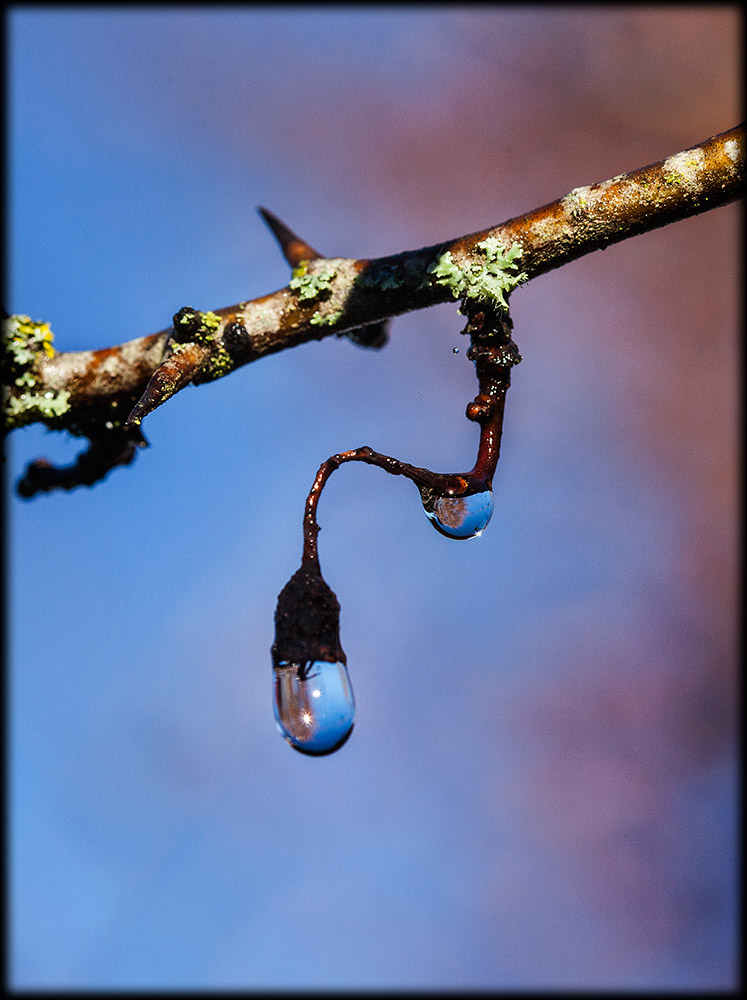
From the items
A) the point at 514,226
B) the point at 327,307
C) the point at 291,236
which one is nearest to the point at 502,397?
the point at 514,226

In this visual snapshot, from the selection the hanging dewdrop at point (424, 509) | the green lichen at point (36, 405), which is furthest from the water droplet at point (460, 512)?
the green lichen at point (36, 405)

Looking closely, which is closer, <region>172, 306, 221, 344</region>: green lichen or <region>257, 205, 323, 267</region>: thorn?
<region>172, 306, 221, 344</region>: green lichen

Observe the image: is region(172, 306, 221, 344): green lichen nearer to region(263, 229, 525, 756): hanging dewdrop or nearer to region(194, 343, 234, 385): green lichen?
region(194, 343, 234, 385): green lichen

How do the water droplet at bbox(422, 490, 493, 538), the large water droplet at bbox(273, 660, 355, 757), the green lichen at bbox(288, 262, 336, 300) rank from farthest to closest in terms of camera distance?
the green lichen at bbox(288, 262, 336, 300) < the water droplet at bbox(422, 490, 493, 538) < the large water droplet at bbox(273, 660, 355, 757)

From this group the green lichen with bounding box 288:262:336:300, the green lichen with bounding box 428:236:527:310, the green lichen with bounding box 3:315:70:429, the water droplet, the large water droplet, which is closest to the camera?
the large water droplet

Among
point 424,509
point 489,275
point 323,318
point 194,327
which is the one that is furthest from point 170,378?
point 489,275

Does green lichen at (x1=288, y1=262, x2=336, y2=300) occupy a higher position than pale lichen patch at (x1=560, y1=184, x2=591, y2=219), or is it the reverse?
pale lichen patch at (x1=560, y1=184, x2=591, y2=219)

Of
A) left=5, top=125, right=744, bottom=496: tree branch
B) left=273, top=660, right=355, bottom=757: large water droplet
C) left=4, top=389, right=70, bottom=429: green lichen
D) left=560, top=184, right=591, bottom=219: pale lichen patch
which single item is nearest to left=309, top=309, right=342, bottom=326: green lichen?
left=5, top=125, right=744, bottom=496: tree branch

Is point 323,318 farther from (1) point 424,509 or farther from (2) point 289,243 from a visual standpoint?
(1) point 424,509
